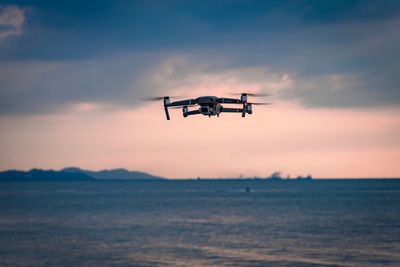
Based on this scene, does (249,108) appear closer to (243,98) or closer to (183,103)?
(243,98)

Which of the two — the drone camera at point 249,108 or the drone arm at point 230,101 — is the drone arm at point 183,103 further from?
the drone camera at point 249,108

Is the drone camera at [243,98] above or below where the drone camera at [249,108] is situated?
above

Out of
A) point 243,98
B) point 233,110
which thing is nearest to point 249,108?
point 243,98

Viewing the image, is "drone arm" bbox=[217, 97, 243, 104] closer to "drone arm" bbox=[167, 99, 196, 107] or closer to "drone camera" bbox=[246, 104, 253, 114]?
"drone camera" bbox=[246, 104, 253, 114]

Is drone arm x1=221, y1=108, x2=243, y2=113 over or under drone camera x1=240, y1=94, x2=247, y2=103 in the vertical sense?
under

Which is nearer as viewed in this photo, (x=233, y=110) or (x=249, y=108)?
(x=249, y=108)

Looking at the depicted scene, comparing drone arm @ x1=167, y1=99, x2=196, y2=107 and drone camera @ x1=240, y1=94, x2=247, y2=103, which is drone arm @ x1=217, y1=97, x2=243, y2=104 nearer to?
drone camera @ x1=240, y1=94, x2=247, y2=103

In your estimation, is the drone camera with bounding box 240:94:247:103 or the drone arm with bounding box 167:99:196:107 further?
the drone arm with bounding box 167:99:196:107

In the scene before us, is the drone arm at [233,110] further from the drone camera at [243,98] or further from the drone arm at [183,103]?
the drone arm at [183,103]

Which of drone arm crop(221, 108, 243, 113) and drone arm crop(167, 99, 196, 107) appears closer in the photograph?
drone arm crop(167, 99, 196, 107)

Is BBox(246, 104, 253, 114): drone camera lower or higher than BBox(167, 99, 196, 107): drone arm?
lower

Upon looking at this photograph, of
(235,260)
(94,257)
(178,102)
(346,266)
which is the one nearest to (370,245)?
(346,266)

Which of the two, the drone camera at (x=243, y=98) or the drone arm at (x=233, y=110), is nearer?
the drone camera at (x=243, y=98)
